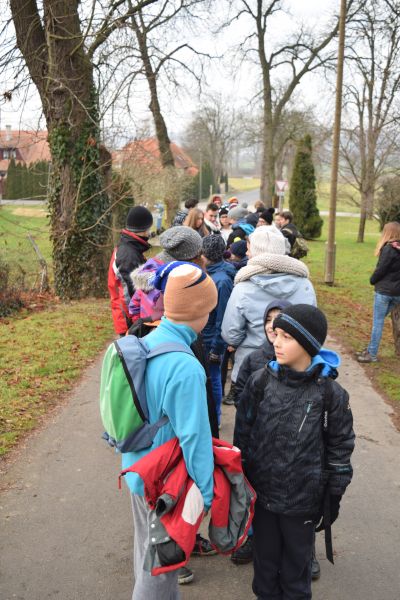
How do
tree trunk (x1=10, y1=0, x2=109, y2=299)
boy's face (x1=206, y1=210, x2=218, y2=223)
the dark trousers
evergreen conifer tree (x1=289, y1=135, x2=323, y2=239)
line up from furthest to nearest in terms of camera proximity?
evergreen conifer tree (x1=289, y1=135, x2=323, y2=239), tree trunk (x1=10, y1=0, x2=109, y2=299), boy's face (x1=206, y1=210, x2=218, y2=223), the dark trousers

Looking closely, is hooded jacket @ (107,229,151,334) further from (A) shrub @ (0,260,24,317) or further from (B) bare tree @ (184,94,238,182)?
(B) bare tree @ (184,94,238,182)

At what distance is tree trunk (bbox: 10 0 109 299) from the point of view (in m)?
11.5

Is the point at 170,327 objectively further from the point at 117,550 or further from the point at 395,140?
the point at 395,140

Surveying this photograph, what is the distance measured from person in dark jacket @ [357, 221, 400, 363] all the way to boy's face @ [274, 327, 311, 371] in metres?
4.90

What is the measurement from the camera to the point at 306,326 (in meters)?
2.83

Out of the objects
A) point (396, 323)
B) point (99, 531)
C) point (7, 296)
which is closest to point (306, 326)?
point (99, 531)

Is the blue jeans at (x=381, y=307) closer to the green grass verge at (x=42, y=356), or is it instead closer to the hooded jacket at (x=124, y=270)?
the hooded jacket at (x=124, y=270)

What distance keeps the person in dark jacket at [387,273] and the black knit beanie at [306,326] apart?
4839mm

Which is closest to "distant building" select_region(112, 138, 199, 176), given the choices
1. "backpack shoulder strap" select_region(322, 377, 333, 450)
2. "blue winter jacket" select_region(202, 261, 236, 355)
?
"blue winter jacket" select_region(202, 261, 236, 355)

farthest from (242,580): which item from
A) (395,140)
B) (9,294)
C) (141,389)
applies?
(395,140)

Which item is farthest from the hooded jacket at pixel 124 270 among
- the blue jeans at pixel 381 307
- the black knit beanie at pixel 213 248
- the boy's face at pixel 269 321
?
the blue jeans at pixel 381 307

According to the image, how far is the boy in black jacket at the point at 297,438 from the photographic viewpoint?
112 inches

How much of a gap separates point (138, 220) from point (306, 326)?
2941 mm

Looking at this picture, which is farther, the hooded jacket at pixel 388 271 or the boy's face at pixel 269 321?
the hooded jacket at pixel 388 271
